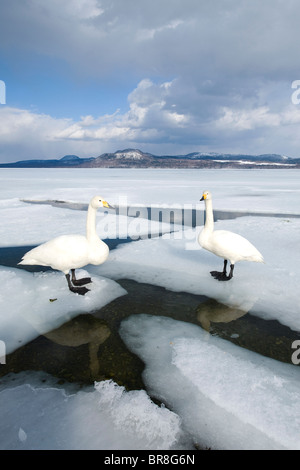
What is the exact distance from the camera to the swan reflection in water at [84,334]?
12.2 ft

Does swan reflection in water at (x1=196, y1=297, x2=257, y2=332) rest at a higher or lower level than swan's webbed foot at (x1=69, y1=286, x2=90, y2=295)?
lower

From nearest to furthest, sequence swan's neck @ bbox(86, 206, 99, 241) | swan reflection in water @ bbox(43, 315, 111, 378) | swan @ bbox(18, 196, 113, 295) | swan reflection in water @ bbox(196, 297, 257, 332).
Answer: swan reflection in water @ bbox(43, 315, 111, 378), swan reflection in water @ bbox(196, 297, 257, 332), swan @ bbox(18, 196, 113, 295), swan's neck @ bbox(86, 206, 99, 241)

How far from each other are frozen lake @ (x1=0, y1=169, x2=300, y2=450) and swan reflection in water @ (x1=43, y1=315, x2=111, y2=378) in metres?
0.02

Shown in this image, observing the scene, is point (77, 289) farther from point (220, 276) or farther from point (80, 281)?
point (220, 276)

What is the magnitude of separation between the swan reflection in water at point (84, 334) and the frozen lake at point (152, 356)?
15 millimetres

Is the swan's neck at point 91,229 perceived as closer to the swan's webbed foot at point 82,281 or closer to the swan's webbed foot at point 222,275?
the swan's webbed foot at point 82,281

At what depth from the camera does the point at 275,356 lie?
11.5 feet

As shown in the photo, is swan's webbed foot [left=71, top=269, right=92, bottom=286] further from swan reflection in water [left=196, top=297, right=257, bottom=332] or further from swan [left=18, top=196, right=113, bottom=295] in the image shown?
swan reflection in water [left=196, top=297, right=257, bottom=332]

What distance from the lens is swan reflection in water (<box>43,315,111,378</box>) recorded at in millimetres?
3709

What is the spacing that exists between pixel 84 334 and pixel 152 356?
1.06 m

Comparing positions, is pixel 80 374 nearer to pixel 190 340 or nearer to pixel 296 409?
pixel 190 340

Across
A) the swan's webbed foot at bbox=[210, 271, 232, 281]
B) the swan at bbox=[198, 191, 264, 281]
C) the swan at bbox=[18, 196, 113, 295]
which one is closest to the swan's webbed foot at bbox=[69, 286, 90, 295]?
the swan at bbox=[18, 196, 113, 295]

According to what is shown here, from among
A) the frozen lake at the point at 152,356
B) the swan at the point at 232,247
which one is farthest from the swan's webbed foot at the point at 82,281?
the swan at the point at 232,247
